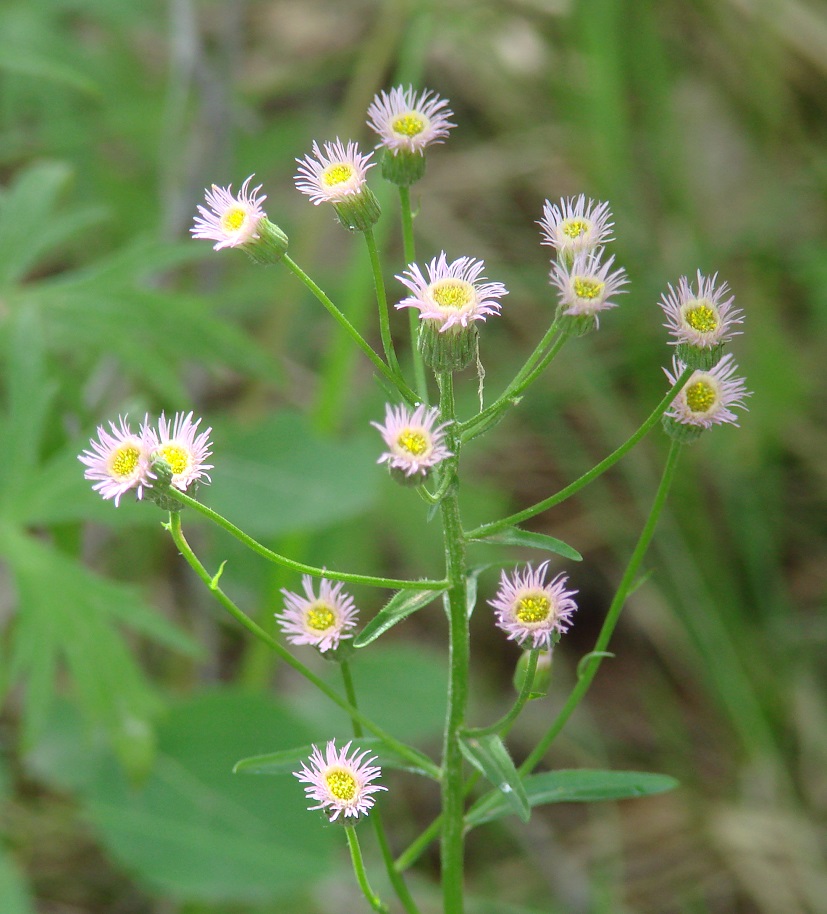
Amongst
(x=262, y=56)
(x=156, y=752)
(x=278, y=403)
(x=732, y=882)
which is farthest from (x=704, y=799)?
(x=262, y=56)

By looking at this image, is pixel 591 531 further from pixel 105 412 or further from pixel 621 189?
pixel 105 412

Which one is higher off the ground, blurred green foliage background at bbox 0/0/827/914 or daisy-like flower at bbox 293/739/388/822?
blurred green foliage background at bbox 0/0/827/914

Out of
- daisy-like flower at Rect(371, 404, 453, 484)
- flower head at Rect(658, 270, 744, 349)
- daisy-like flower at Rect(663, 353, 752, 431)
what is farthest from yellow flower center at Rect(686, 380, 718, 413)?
daisy-like flower at Rect(371, 404, 453, 484)

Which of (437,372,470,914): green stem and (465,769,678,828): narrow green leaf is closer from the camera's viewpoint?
(437,372,470,914): green stem

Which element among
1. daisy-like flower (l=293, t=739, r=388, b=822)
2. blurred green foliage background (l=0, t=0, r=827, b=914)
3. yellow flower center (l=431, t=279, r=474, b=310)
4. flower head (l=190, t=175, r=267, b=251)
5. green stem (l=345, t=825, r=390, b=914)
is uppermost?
blurred green foliage background (l=0, t=0, r=827, b=914)

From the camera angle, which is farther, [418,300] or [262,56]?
[262,56]

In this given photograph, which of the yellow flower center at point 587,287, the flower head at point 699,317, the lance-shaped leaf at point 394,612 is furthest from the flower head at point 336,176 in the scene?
the lance-shaped leaf at point 394,612

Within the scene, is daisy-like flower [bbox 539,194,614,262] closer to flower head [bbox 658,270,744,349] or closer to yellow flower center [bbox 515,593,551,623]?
flower head [bbox 658,270,744,349]
